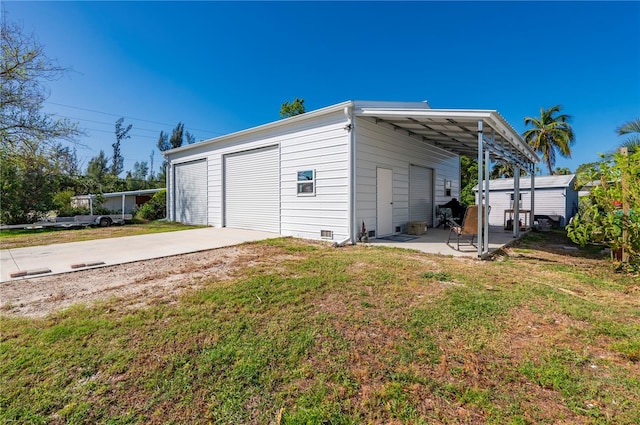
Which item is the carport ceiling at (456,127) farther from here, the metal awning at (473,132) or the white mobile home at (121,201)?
the white mobile home at (121,201)

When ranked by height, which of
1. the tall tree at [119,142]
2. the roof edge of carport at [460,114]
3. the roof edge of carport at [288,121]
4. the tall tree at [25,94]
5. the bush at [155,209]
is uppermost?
the tall tree at [119,142]

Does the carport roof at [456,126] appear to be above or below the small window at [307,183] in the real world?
above

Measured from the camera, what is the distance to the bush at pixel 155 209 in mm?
16562

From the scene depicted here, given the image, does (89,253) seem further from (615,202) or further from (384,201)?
(615,202)

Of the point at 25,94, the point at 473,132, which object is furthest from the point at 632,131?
the point at 25,94

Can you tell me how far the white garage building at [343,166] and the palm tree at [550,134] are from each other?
16.6 metres

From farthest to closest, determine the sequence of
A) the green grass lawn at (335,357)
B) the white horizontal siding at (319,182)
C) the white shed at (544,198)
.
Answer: the white shed at (544,198)
the white horizontal siding at (319,182)
the green grass lawn at (335,357)

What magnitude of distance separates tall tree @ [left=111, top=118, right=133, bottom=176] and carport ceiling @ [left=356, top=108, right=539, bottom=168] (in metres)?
40.0

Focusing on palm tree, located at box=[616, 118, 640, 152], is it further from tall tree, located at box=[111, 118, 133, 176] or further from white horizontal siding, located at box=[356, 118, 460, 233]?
tall tree, located at box=[111, 118, 133, 176]

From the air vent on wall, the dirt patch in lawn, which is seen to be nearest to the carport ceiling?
the air vent on wall

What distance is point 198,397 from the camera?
1799mm

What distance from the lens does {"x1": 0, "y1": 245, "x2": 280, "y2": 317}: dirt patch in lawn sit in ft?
11.1

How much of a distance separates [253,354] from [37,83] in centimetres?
1468

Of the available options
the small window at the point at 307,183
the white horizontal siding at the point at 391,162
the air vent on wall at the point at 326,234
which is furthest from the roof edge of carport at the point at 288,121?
the air vent on wall at the point at 326,234
